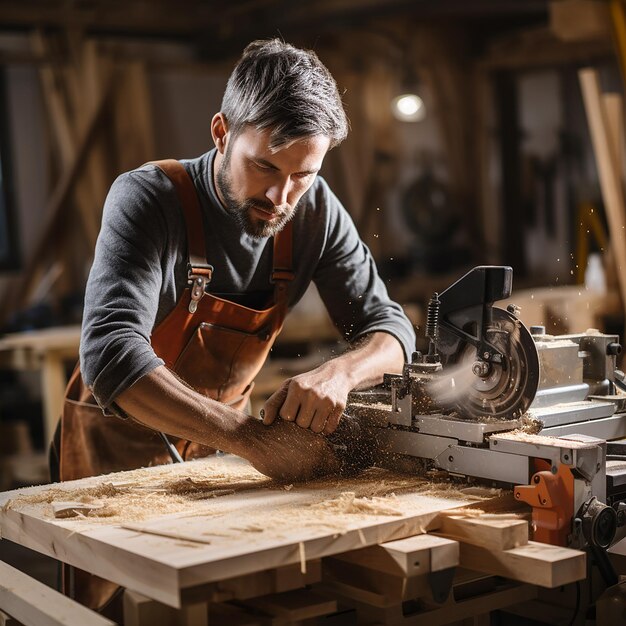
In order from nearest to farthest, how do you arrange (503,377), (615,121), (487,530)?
1. (487,530)
2. (503,377)
3. (615,121)

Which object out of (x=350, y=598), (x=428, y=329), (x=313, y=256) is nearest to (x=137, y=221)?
(x=313, y=256)

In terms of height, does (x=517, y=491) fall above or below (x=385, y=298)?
below

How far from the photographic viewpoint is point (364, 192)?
8852 millimetres

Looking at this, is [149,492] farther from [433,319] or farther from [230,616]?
[433,319]

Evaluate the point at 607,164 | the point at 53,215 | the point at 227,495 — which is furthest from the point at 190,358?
the point at 53,215

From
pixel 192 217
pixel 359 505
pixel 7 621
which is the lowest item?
pixel 7 621

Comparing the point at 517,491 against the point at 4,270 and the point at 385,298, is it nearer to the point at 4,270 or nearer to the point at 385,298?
the point at 385,298

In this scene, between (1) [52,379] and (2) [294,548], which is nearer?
(2) [294,548]

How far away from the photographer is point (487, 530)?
2.00 meters

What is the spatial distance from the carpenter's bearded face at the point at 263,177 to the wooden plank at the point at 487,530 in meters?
0.98

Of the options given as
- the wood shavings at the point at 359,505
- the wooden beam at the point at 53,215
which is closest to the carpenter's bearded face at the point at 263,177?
the wood shavings at the point at 359,505

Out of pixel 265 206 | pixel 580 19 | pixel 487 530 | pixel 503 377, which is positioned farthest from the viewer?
pixel 580 19

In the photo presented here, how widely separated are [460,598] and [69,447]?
1.31 m

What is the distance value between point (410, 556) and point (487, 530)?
0.19 meters
